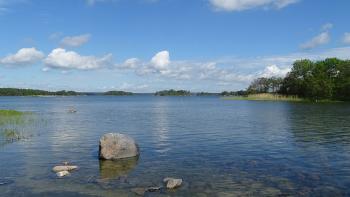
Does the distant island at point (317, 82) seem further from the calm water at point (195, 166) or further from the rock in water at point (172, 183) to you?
the rock in water at point (172, 183)

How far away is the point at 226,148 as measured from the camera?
3447cm

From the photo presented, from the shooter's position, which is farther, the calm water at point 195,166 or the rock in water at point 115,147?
the rock in water at point 115,147

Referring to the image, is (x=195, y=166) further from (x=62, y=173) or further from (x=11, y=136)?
(x=11, y=136)

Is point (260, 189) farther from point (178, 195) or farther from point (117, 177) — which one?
point (117, 177)

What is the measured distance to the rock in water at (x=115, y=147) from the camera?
95.8ft

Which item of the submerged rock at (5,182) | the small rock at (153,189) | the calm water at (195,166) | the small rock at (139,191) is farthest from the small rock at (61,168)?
the small rock at (153,189)

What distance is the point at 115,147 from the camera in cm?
2950

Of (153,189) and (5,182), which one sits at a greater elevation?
(5,182)

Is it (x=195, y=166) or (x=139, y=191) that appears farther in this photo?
(x=195, y=166)

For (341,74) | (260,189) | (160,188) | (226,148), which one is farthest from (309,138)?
(341,74)

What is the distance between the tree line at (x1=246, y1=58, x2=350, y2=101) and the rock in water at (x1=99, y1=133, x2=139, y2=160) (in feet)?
413

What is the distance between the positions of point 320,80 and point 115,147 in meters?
133

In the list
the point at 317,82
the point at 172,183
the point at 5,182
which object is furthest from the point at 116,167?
the point at 317,82

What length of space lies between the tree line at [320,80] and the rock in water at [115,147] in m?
126
